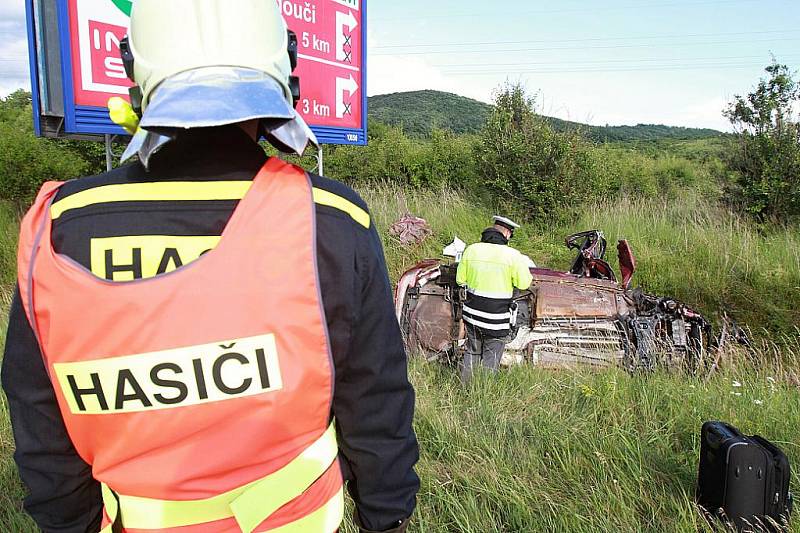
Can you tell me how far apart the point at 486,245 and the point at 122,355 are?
4.72 metres

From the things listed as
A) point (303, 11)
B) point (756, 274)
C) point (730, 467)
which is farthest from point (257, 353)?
point (756, 274)

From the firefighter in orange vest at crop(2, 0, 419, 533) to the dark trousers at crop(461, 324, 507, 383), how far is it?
4.17 meters

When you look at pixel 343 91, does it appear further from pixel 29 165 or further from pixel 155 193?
pixel 29 165

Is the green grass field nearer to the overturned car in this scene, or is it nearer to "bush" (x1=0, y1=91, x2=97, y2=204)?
the overturned car

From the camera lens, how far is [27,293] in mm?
966

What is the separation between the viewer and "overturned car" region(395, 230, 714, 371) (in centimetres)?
490

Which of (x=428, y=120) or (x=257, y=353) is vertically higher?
(x=428, y=120)

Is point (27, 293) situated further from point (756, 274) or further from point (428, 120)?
point (428, 120)

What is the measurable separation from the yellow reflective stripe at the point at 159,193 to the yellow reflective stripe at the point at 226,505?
1.67ft

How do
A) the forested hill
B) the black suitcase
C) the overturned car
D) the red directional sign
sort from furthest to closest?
the forested hill → the red directional sign → the overturned car → the black suitcase

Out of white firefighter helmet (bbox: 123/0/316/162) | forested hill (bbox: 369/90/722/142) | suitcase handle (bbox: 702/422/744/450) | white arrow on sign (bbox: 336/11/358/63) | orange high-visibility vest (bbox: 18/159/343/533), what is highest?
forested hill (bbox: 369/90/722/142)

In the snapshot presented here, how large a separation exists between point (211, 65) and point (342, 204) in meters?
0.35

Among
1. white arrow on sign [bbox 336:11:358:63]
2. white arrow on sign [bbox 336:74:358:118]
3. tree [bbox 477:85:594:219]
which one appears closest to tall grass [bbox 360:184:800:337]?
tree [bbox 477:85:594:219]

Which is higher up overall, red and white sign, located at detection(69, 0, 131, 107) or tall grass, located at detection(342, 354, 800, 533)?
red and white sign, located at detection(69, 0, 131, 107)
